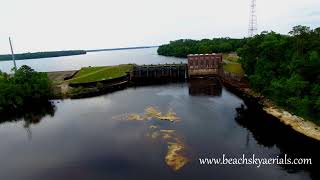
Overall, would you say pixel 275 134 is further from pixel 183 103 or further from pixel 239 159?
pixel 183 103

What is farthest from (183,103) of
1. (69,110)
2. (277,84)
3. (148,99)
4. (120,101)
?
(69,110)

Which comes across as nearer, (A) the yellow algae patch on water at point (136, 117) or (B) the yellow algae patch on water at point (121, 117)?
(A) the yellow algae patch on water at point (136, 117)

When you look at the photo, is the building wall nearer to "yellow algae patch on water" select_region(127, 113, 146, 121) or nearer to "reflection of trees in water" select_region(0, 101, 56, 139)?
"reflection of trees in water" select_region(0, 101, 56, 139)

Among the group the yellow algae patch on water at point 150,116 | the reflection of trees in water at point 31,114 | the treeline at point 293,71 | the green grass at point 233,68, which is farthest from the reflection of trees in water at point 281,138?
the reflection of trees in water at point 31,114

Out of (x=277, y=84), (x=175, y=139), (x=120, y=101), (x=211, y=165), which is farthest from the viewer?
(x=120, y=101)

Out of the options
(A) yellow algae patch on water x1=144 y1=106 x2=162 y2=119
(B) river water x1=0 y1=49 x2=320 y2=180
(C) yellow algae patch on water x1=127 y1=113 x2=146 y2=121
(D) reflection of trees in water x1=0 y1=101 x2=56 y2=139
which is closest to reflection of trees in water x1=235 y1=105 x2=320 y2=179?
(B) river water x1=0 y1=49 x2=320 y2=180

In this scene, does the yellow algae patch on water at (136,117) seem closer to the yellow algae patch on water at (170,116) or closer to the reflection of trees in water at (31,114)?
the yellow algae patch on water at (170,116)
